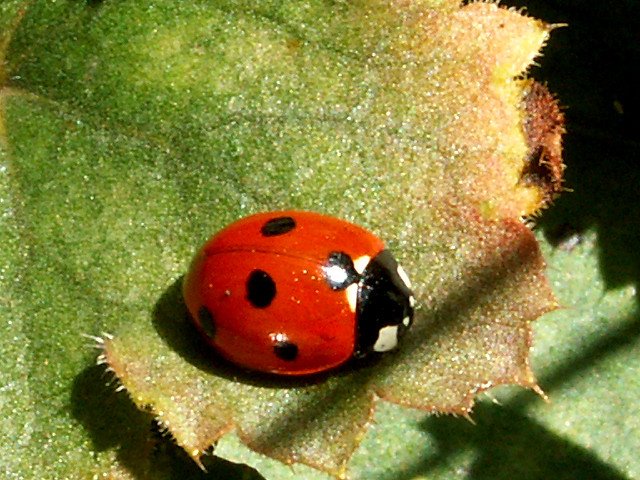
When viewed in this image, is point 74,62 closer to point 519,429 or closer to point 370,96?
point 370,96

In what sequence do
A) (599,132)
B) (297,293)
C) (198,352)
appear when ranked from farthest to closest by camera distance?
(599,132) → (198,352) → (297,293)

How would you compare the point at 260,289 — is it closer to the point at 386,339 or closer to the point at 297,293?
the point at 297,293

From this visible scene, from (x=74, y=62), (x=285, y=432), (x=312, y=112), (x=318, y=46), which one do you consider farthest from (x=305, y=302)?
(x=74, y=62)

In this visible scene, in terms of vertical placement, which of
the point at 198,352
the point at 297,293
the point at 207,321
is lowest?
the point at 198,352

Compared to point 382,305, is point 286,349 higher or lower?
lower

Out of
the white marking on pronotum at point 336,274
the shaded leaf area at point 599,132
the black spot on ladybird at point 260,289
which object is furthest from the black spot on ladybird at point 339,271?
the shaded leaf area at point 599,132

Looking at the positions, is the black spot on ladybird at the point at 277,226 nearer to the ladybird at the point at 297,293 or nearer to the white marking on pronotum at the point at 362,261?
the ladybird at the point at 297,293

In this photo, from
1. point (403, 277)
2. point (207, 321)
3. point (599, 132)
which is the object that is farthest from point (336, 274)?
point (599, 132)
